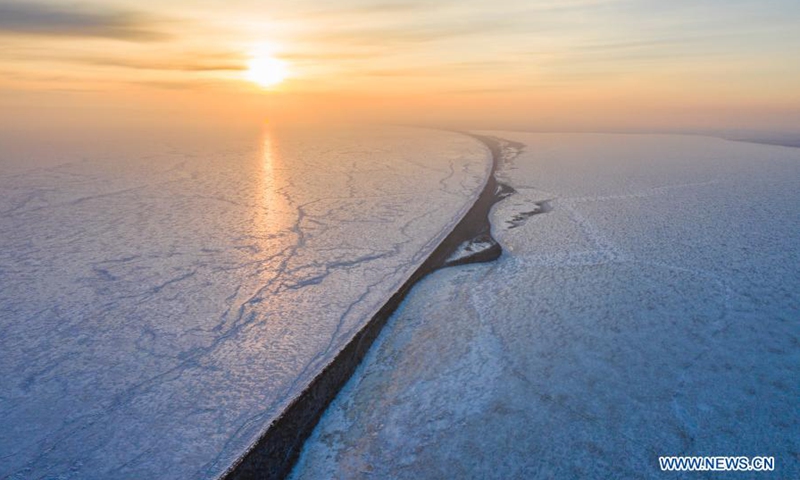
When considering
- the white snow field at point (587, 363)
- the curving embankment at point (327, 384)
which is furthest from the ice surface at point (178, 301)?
the white snow field at point (587, 363)

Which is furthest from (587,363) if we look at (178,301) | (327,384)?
(178,301)

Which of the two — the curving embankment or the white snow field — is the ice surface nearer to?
the curving embankment

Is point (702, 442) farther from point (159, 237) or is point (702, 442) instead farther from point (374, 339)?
point (159, 237)

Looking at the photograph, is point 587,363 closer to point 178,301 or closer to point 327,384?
point 327,384

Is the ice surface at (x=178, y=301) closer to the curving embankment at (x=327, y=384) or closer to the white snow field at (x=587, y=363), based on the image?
the curving embankment at (x=327, y=384)

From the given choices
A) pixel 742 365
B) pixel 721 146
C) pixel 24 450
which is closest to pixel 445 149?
pixel 721 146
